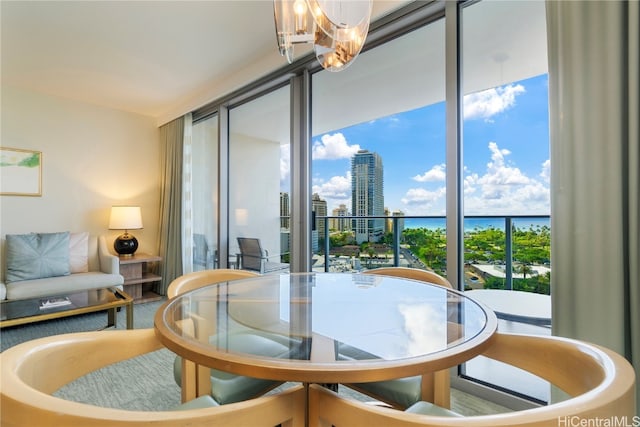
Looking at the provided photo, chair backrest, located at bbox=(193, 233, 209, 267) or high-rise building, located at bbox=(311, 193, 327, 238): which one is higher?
high-rise building, located at bbox=(311, 193, 327, 238)

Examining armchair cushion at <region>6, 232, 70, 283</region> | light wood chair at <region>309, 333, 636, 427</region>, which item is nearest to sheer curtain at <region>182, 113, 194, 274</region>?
armchair cushion at <region>6, 232, 70, 283</region>

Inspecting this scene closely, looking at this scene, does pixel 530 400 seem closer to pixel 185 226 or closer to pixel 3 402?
pixel 3 402

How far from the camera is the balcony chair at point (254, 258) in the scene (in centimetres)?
336

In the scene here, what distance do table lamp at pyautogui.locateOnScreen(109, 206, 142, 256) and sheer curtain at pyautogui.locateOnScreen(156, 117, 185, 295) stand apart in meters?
0.39

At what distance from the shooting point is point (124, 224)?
4.01 m

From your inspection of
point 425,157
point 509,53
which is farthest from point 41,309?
point 509,53

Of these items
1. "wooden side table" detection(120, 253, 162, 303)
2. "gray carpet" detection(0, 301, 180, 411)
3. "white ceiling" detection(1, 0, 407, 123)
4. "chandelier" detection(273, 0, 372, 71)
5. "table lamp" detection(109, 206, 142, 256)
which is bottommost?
"gray carpet" detection(0, 301, 180, 411)

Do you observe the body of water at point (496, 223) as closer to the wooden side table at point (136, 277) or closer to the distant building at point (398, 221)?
the distant building at point (398, 221)

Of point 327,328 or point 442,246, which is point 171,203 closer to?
point 442,246

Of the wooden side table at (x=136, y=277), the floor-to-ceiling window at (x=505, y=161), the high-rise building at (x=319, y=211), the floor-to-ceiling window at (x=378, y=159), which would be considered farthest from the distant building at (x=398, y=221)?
the wooden side table at (x=136, y=277)

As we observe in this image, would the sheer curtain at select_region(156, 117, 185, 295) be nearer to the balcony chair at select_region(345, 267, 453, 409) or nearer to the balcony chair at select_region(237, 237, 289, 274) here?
the balcony chair at select_region(237, 237, 289, 274)

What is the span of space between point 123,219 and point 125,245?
351 millimetres

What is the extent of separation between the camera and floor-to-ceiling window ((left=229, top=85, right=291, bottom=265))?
314 cm

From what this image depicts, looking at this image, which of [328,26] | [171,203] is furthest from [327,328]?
[171,203]
